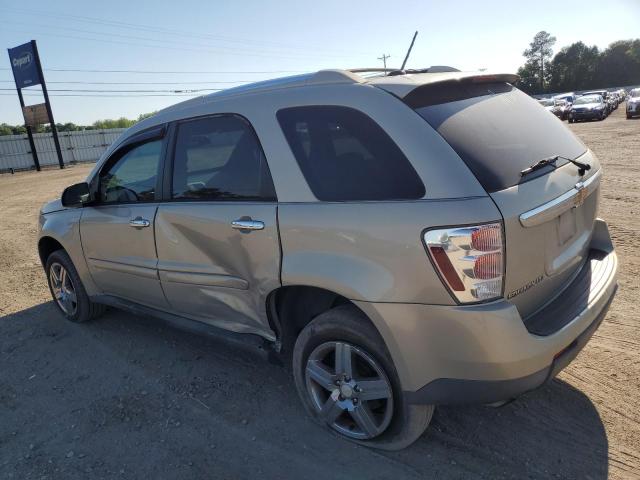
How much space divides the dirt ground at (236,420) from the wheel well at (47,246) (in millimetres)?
933

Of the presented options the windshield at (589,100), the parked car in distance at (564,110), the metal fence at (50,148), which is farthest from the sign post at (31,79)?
the windshield at (589,100)

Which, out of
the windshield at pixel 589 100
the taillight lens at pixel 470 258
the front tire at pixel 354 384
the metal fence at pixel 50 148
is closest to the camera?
the taillight lens at pixel 470 258

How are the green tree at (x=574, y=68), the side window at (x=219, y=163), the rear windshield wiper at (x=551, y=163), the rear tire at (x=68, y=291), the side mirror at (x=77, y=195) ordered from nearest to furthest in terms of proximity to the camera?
the rear windshield wiper at (x=551, y=163) → the side window at (x=219, y=163) → the side mirror at (x=77, y=195) → the rear tire at (x=68, y=291) → the green tree at (x=574, y=68)

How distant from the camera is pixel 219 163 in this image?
313 centimetres

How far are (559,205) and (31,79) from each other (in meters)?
33.2

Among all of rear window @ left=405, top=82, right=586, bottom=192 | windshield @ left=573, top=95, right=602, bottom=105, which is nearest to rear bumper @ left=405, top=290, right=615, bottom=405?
rear window @ left=405, top=82, right=586, bottom=192

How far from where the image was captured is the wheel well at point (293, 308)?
9.22 ft

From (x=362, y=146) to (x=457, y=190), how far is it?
553 millimetres

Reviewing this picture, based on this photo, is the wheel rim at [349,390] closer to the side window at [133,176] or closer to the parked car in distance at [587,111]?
the side window at [133,176]

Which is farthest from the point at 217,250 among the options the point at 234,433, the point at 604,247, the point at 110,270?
the point at 604,247

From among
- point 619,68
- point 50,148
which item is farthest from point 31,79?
point 619,68

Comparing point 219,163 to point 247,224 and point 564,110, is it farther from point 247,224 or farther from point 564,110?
point 564,110

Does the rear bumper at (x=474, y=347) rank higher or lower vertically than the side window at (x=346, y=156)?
lower

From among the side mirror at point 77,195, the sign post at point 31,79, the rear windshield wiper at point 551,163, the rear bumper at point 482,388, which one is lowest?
the rear bumper at point 482,388
